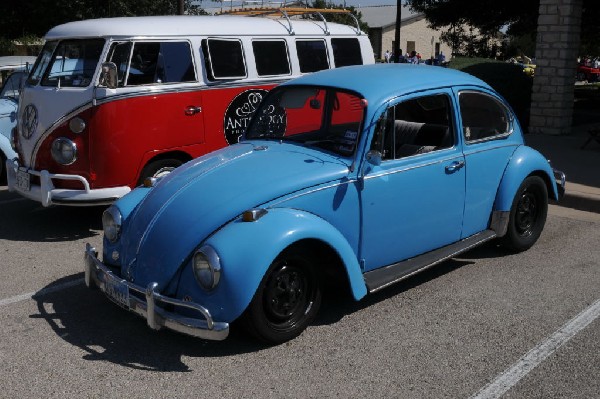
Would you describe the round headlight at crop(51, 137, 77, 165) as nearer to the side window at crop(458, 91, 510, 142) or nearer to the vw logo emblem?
the vw logo emblem

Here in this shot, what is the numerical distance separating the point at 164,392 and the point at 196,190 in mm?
1395

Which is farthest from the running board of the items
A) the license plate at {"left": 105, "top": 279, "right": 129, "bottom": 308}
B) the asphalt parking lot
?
the license plate at {"left": 105, "top": 279, "right": 129, "bottom": 308}

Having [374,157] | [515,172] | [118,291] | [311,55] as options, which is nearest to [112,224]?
[118,291]

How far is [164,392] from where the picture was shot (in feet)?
13.1

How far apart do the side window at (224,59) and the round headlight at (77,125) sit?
5.55ft

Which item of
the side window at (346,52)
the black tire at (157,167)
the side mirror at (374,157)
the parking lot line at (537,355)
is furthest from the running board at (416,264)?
the side window at (346,52)

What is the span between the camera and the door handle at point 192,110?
25.7ft

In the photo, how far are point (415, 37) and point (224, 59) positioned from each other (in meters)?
50.7

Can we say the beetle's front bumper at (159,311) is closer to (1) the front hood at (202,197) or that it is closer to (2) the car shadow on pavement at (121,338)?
(1) the front hood at (202,197)

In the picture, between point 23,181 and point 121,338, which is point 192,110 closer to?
point 23,181

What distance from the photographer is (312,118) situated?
5.58 meters

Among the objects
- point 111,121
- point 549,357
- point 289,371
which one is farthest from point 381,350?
point 111,121

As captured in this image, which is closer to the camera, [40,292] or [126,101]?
[40,292]

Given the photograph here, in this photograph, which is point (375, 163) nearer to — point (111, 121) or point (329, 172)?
point (329, 172)
